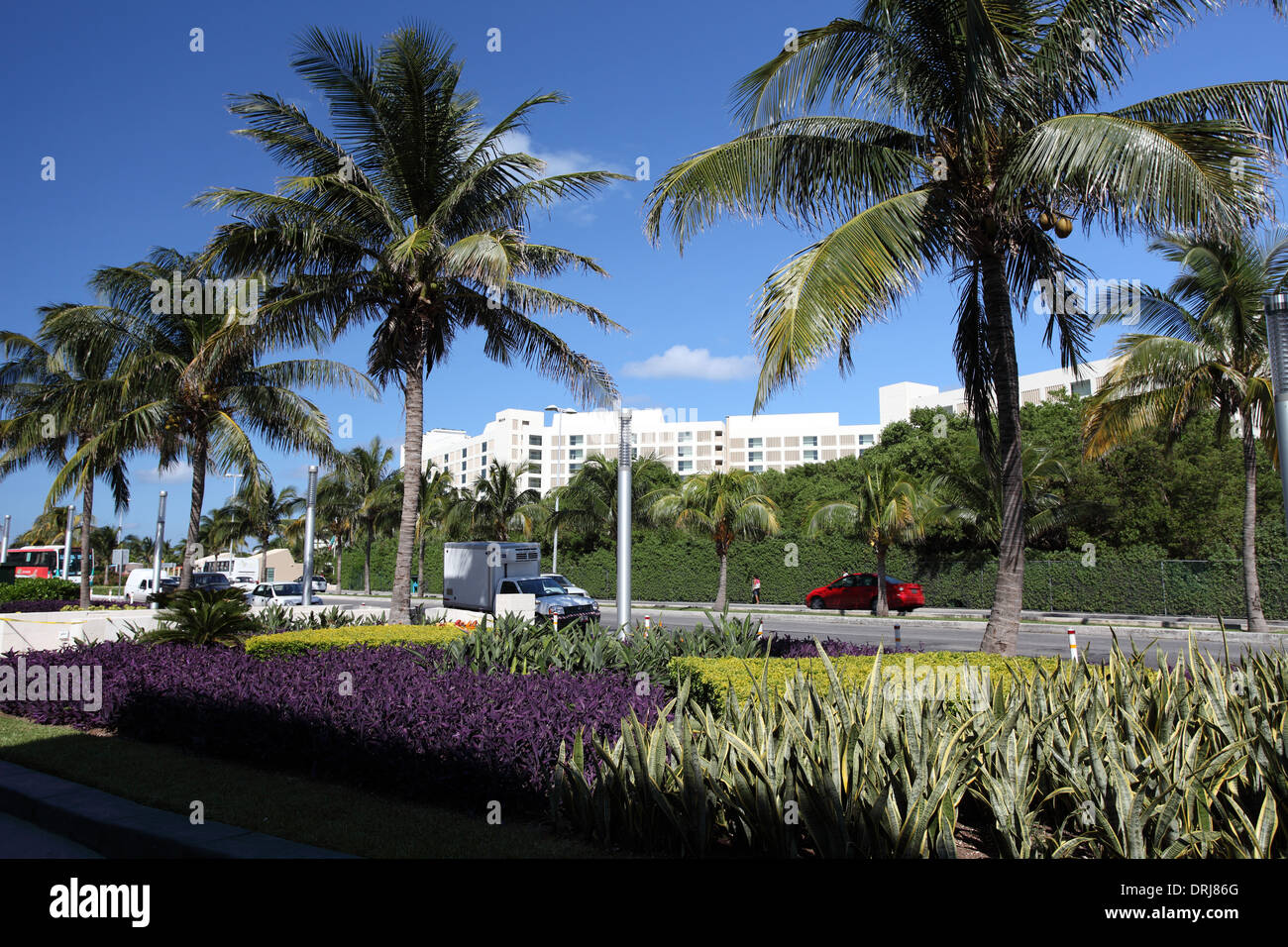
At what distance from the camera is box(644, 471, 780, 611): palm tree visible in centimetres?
3145

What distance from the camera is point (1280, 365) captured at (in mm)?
5305

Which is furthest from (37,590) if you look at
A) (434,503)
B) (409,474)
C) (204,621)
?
(434,503)

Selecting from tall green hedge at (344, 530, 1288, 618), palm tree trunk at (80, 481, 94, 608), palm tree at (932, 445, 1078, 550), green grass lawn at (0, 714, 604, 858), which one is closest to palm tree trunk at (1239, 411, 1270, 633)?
tall green hedge at (344, 530, 1288, 618)

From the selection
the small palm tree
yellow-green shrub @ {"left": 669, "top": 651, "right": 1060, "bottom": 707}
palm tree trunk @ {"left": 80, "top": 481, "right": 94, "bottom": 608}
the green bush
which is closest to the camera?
yellow-green shrub @ {"left": 669, "top": 651, "right": 1060, "bottom": 707}

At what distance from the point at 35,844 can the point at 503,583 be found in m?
21.3

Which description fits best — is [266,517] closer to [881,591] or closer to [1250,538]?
[881,591]

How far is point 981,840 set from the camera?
4.64 m

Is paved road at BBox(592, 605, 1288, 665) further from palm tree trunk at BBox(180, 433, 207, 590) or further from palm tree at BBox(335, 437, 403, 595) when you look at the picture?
palm tree at BBox(335, 437, 403, 595)

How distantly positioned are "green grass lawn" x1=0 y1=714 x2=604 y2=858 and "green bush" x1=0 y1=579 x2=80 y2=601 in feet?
74.6

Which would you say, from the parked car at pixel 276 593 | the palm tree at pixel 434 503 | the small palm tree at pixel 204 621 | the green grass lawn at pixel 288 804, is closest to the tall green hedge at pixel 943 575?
the palm tree at pixel 434 503

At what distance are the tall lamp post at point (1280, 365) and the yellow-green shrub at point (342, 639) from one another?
8.22 m

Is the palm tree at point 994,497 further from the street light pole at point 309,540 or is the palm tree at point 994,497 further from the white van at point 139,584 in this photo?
the white van at point 139,584

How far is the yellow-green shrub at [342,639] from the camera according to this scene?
1065cm
